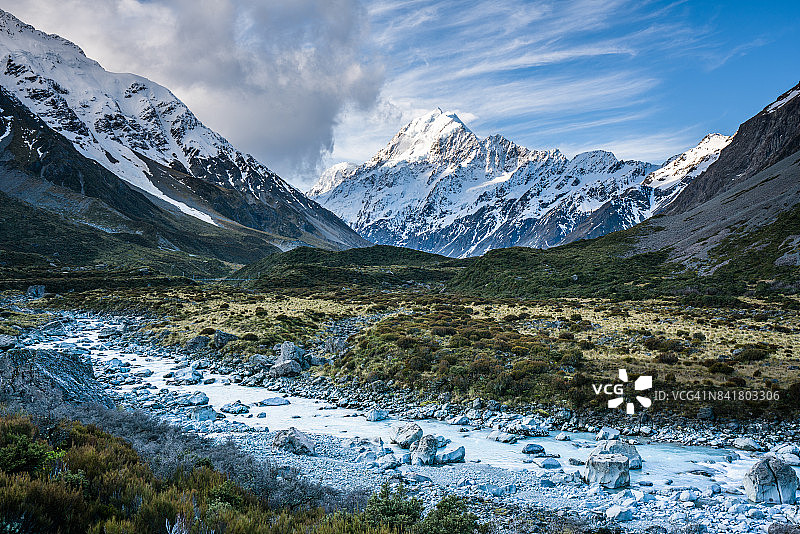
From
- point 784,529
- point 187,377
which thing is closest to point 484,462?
point 784,529

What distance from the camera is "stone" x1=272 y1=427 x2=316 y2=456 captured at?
536 inches

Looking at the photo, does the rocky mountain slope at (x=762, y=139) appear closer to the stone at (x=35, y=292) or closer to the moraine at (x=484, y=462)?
the moraine at (x=484, y=462)


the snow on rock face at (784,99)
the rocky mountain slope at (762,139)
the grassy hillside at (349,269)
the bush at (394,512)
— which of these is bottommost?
the bush at (394,512)

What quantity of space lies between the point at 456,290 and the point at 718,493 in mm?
67050

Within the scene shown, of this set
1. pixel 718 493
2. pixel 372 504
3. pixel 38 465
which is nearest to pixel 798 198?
pixel 718 493

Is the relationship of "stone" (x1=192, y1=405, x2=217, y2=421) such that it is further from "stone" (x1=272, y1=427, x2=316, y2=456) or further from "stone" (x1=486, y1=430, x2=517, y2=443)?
"stone" (x1=486, y1=430, x2=517, y2=443)

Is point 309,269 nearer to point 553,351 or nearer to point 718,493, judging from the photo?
point 553,351

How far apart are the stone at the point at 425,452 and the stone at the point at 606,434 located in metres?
6.88

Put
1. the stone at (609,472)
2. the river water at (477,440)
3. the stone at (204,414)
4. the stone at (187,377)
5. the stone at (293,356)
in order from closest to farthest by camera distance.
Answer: the stone at (609,472) → the river water at (477,440) → the stone at (204,414) → the stone at (187,377) → the stone at (293,356)

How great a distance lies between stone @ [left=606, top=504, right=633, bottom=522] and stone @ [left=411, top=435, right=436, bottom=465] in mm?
5246

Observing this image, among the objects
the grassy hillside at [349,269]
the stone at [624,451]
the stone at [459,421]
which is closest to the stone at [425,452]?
the stone at [459,421]

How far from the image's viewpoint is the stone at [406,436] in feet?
48.0

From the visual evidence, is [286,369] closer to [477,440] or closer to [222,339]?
[222,339]

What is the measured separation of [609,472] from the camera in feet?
37.0
